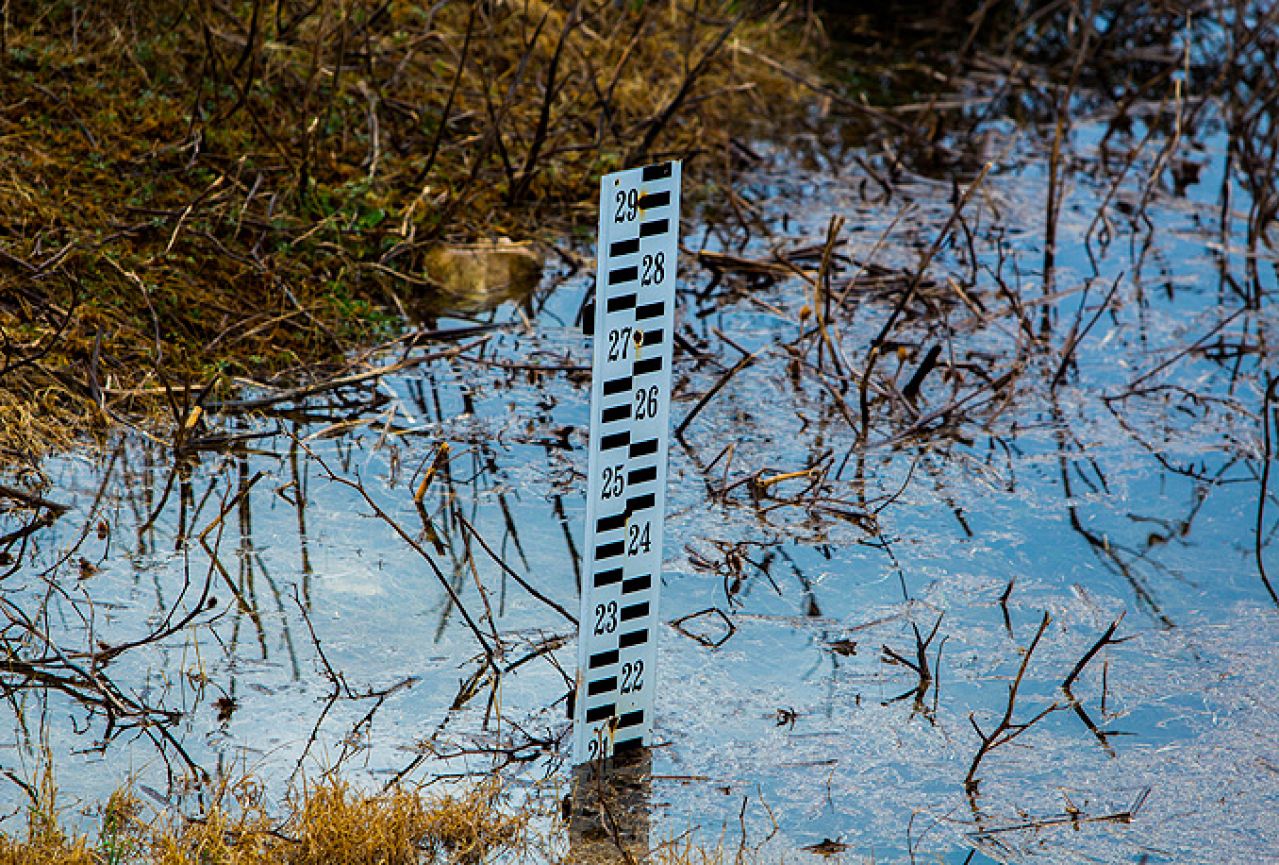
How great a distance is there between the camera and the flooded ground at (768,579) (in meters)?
3.92

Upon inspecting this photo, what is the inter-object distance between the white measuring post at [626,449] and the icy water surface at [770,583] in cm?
26

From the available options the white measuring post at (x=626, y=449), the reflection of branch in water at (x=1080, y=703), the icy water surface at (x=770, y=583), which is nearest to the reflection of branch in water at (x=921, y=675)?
the icy water surface at (x=770, y=583)

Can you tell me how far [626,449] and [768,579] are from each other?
1344 mm

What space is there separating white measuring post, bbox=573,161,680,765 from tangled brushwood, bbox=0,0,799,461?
1.90 meters

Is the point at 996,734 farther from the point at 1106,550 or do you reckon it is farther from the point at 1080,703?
the point at 1106,550

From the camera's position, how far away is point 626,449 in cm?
377

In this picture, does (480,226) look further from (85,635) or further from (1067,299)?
(85,635)

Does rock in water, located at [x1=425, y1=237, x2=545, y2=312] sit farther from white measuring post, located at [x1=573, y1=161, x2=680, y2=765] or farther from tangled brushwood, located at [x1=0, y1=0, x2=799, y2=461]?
white measuring post, located at [x1=573, y1=161, x2=680, y2=765]

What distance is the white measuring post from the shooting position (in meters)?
→ 3.66

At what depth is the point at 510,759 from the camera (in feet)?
12.9

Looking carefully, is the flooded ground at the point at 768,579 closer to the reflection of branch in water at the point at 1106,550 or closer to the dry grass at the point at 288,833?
the reflection of branch in water at the point at 1106,550

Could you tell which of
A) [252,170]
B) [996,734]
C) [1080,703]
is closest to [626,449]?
[996,734]

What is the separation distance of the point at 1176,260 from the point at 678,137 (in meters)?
2.87

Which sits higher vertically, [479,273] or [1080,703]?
[479,273]
